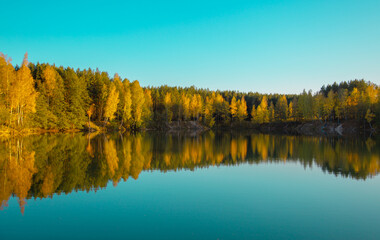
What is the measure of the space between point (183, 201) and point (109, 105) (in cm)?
5515

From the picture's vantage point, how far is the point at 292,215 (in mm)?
9211

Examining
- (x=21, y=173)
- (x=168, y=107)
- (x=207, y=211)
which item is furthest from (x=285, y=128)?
(x=207, y=211)

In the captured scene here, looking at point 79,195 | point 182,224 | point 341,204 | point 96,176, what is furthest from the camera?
point 96,176

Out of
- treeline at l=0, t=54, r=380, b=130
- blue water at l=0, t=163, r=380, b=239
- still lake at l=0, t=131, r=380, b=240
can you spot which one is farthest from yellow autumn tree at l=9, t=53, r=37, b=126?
blue water at l=0, t=163, r=380, b=239

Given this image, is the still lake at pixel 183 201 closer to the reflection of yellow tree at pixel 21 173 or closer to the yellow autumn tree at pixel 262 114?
the reflection of yellow tree at pixel 21 173

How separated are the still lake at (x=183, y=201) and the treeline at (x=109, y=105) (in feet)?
93.7

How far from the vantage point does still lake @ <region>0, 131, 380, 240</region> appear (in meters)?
7.82

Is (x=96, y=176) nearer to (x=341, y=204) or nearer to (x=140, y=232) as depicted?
(x=140, y=232)

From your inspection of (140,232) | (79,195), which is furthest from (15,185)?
(140,232)

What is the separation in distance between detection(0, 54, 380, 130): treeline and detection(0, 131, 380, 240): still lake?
28575 mm

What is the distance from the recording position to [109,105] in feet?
204

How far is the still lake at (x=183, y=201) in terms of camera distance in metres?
7.82

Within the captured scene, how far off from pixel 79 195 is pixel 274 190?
9.10m

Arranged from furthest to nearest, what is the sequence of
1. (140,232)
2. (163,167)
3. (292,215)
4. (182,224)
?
(163,167), (292,215), (182,224), (140,232)
